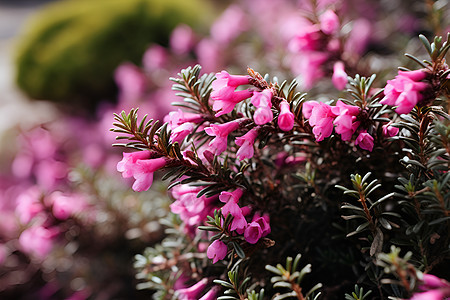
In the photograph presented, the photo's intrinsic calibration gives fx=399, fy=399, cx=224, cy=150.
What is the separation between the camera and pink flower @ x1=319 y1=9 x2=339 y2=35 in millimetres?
1626

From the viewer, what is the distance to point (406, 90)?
991mm

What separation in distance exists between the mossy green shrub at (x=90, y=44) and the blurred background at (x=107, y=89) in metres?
0.01

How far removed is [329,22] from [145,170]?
1.02m

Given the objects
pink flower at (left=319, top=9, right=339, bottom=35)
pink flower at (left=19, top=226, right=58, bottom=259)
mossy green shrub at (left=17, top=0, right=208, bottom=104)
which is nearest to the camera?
pink flower at (left=319, top=9, right=339, bottom=35)

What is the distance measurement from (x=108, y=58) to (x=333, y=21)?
253 centimetres

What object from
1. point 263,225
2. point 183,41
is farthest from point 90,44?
point 263,225

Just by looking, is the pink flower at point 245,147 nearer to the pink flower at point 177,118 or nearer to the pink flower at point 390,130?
the pink flower at point 177,118

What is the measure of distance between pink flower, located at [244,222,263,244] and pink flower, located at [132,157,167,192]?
0.96 feet

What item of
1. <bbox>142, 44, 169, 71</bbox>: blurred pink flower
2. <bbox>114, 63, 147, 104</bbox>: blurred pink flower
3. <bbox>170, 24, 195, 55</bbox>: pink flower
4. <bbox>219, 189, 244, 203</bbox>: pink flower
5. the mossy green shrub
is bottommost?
<bbox>219, 189, 244, 203</bbox>: pink flower

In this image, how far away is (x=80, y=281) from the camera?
234cm

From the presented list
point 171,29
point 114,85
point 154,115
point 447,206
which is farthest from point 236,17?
point 447,206

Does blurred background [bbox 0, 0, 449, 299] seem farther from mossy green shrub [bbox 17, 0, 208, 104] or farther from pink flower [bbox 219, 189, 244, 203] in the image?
pink flower [bbox 219, 189, 244, 203]

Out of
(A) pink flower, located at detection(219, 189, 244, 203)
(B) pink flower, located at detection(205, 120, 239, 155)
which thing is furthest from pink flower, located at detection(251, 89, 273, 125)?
(A) pink flower, located at detection(219, 189, 244, 203)

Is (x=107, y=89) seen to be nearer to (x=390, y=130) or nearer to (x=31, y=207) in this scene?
(x=31, y=207)
